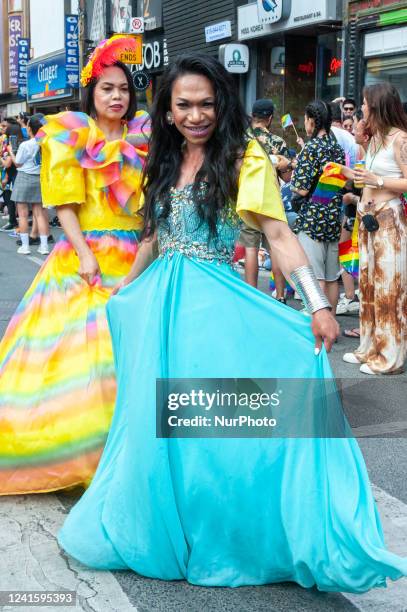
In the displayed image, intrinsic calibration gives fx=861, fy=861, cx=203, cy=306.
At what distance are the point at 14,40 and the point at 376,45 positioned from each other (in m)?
27.1

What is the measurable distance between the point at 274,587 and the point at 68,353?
140 centimetres

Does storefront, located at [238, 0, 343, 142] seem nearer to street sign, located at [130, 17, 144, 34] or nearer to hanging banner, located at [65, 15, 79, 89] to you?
street sign, located at [130, 17, 144, 34]

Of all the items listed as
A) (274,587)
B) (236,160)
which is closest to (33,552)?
(274,587)

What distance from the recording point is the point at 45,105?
110 ft

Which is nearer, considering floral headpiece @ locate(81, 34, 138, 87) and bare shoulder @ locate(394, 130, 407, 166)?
floral headpiece @ locate(81, 34, 138, 87)

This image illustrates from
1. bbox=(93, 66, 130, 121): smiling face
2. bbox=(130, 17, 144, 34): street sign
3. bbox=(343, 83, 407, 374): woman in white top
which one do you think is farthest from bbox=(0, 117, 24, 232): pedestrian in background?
bbox=(93, 66, 130, 121): smiling face

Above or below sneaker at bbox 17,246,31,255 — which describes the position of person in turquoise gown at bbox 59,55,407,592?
above

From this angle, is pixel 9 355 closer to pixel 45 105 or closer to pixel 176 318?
pixel 176 318

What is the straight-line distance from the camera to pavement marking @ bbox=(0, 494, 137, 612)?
283 centimetres

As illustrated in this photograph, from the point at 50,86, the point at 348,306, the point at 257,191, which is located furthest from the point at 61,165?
the point at 50,86

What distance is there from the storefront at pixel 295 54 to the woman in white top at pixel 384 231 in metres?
8.36

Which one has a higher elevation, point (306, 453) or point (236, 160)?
point (236, 160)

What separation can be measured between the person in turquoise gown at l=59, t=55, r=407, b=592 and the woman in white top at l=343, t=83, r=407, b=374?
307 centimetres

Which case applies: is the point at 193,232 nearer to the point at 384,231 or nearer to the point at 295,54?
the point at 384,231
